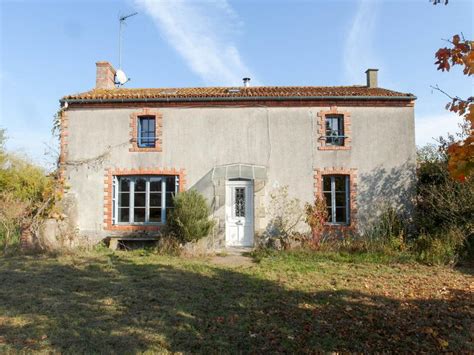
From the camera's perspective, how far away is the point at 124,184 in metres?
13.4

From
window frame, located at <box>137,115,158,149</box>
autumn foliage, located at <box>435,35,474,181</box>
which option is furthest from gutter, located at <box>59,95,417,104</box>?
autumn foliage, located at <box>435,35,474,181</box>

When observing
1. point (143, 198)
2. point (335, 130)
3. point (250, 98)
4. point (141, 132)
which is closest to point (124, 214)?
point (143, 198)

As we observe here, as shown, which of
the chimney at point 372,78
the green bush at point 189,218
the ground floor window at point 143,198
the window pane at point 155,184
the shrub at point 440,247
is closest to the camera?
Answer: the shrub at point 440,247

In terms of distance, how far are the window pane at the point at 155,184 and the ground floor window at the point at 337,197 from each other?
5839mm

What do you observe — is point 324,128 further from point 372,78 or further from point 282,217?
point 372,78

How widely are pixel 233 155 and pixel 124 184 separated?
160 inches

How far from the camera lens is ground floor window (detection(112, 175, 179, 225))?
1316cm

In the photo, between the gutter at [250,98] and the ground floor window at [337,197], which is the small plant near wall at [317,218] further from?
the gutter at [250,98]

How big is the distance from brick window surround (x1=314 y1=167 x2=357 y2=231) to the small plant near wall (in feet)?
1.22

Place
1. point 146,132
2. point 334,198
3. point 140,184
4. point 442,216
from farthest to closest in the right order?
point 146,132 < point 140,184 < point 334,198 < point 442,216

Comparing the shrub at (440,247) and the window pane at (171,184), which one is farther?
the window pane at (171,184)

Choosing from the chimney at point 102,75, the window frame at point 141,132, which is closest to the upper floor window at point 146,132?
the window frame at point 141,132

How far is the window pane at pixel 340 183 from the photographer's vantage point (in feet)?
42.5

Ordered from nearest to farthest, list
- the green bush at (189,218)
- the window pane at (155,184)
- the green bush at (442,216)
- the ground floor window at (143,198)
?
the green bush at (442,216)
the green bush at (189,218)
the ground floor window at (143,198)
the window pane at (155,184)
